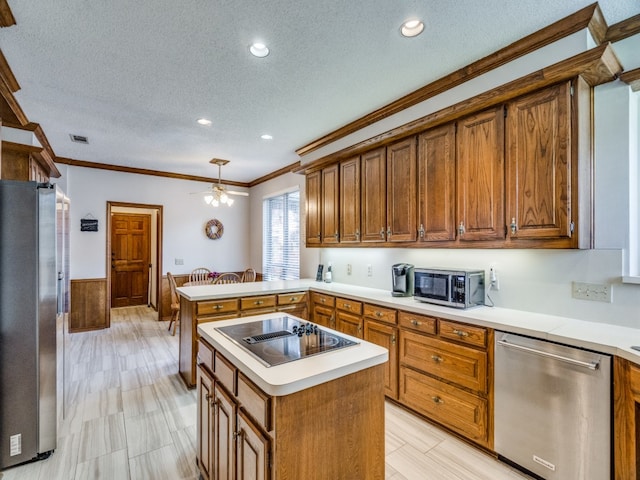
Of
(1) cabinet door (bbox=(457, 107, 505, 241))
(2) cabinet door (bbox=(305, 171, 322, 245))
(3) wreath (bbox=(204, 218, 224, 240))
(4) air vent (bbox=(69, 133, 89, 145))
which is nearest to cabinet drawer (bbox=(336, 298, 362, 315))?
(2) cabinet door (bbox=(305, 171, 322, 245))

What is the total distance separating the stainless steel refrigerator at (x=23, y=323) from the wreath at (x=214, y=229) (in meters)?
4.33

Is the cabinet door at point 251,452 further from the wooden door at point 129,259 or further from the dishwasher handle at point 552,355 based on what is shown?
the wooden door at point 129,259

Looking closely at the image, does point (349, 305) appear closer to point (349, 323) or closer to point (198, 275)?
point (349, 323)

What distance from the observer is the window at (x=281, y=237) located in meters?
5.40

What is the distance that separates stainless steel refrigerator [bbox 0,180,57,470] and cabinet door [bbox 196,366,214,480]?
1.18 m

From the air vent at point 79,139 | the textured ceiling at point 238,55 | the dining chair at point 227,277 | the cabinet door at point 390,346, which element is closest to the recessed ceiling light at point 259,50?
the textured ceiling at point 238,55

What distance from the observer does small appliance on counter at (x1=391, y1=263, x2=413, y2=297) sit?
121 inches

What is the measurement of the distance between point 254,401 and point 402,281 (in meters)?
2.14

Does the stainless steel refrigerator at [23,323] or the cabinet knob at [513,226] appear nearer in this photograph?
the stainless steel refrigerator at [23,323]

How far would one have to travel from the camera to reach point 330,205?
3.97 metres

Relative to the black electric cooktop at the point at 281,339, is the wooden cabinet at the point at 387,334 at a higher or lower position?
lower

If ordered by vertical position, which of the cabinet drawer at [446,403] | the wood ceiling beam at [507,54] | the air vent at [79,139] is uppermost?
the air vent at [79,139]

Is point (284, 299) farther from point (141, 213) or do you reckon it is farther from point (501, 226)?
point (141, 213)

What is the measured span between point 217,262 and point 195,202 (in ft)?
4.26
